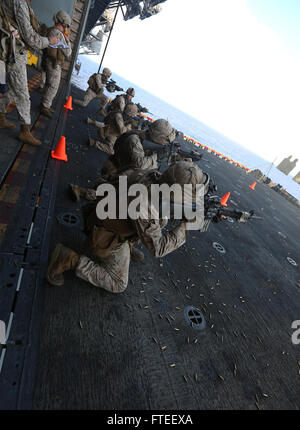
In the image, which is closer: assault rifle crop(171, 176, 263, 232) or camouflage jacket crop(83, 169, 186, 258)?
camouflage jacket crop(83, 169, 186, 258)

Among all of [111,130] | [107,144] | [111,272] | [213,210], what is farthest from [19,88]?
[213,210]

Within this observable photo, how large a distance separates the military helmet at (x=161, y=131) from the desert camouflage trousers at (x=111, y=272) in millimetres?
2712

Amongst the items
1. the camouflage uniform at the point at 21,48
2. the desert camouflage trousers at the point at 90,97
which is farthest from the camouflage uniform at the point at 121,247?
the desert camouflage trousers at the point at 90,97

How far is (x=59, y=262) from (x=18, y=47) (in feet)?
11.0

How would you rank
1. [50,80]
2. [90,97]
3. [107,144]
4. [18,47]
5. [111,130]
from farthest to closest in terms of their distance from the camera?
[90,97], [107,144], [111,130], [50,80], [18,47]

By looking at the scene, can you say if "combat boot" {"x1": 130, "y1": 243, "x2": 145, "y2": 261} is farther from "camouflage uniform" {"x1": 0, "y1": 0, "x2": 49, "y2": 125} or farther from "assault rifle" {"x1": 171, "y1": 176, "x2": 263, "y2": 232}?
"camouflage uniform" {"x1": 0, "y1": 0, "x2": 49, "y2": 125}

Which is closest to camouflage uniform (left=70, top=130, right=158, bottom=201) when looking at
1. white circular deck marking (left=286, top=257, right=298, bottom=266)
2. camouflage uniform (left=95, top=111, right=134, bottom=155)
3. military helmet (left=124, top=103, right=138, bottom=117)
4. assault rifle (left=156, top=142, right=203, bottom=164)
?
assault rifle (left=156, top=142, right=203, bottom=164)

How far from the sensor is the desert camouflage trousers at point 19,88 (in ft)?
11.1

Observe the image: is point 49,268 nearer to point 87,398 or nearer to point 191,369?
point 87,398

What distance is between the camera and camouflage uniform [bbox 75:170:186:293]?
202 cm

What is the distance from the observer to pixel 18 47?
3199mm

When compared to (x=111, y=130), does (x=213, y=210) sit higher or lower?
higher

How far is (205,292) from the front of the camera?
3.17 metres

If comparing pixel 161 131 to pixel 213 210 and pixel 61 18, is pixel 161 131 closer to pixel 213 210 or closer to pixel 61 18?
pixel 213 210
